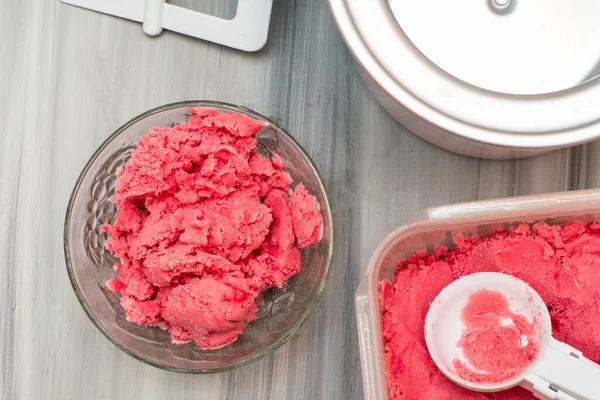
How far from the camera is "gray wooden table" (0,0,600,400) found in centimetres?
93

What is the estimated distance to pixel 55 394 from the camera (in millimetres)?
951

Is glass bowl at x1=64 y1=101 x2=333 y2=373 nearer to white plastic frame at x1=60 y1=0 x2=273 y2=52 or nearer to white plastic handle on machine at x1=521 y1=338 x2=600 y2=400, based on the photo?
white plastic frame at x1=60 y1=0 x2=273 y2=52

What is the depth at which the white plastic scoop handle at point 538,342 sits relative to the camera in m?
0.75

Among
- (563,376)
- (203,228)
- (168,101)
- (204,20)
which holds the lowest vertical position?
(563,376)

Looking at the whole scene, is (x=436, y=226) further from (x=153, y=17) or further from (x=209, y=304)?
(x=153, y=17)

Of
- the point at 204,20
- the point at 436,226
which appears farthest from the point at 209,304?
the point at 204,20

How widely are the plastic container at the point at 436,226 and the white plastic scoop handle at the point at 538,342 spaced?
7 cm

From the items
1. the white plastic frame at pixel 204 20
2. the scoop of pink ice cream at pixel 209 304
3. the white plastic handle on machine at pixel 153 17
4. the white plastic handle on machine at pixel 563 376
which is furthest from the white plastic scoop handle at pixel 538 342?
the white plastic handle on machine at pixel 153 17

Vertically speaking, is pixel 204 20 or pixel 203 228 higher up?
pixel 204 20

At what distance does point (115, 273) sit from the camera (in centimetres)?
92

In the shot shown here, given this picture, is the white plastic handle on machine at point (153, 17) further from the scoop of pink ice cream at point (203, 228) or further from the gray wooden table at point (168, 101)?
the scoop of pink ice cream at point (203, 228)

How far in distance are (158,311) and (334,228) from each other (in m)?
0.28

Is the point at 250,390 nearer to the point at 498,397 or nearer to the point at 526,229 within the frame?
the point at 498,397

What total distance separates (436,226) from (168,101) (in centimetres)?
46
